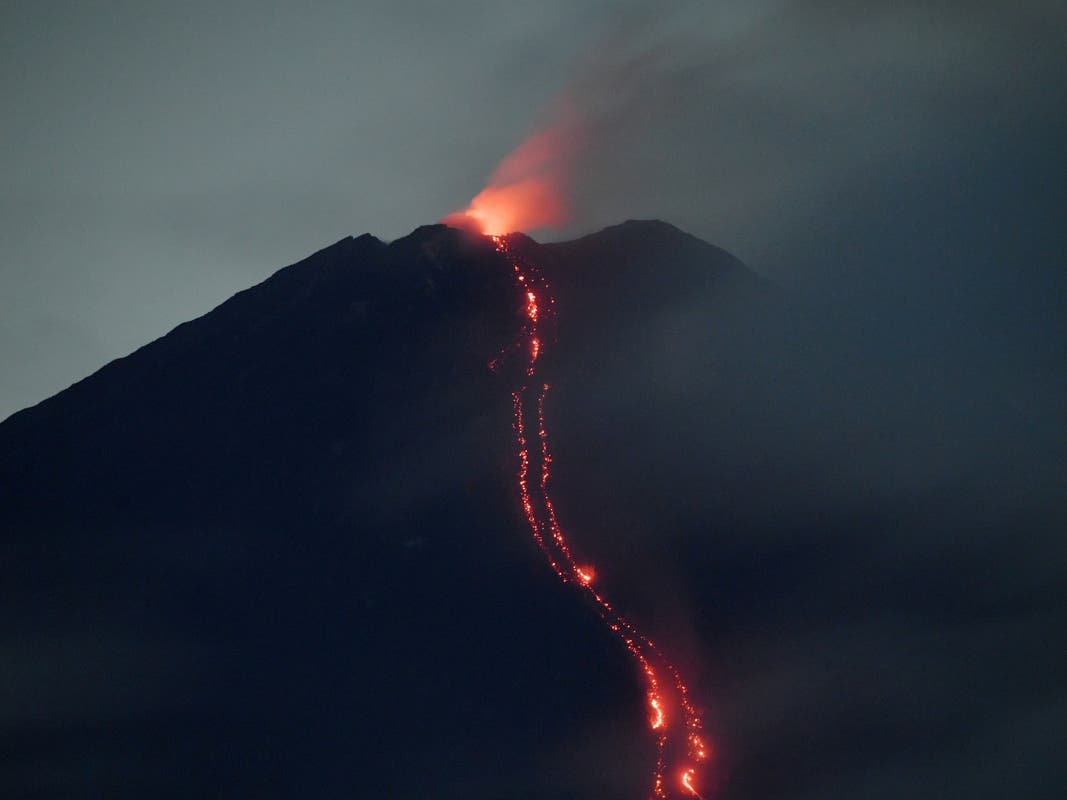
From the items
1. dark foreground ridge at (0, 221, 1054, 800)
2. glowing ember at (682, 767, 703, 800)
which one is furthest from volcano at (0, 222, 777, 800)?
glowing ember at (682, 767, 703, 800)

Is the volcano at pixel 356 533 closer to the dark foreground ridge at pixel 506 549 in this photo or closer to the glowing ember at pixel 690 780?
the dark foreground ridge at pixel 506 549

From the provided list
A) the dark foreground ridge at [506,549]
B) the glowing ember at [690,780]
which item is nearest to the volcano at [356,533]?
the dark foreground ridge at [506,549]

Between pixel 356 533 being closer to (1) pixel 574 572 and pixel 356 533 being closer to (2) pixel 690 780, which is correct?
(1) pixel 574 572

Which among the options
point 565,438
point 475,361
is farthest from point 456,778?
point 475,361

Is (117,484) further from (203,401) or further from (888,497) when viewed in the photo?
(888,497)

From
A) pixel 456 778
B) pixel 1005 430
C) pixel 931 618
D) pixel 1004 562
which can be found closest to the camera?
pixel 456 778
